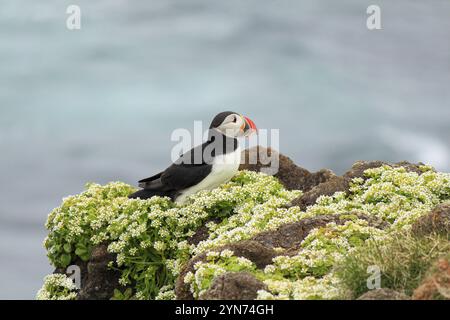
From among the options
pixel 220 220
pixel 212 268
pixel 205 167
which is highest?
pixel 205 167

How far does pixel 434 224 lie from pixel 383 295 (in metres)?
2.43

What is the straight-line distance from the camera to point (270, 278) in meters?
8.86

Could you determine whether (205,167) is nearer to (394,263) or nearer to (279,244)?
(279,244)

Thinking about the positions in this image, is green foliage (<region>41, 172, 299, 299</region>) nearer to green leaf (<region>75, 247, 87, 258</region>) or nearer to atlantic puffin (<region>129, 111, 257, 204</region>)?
green leaf (<region>75, 247, 87, 258</region>)

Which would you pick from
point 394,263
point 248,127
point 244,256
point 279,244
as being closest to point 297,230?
point 279,244

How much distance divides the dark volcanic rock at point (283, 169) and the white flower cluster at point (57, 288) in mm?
4085

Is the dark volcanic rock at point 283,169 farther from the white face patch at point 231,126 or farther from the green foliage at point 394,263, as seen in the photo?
the green foliage at point 394,263

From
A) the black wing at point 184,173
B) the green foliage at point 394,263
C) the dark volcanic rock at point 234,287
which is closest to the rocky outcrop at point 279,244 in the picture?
the dark volcanic rock at point 234,287

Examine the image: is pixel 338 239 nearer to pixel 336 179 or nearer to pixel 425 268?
pixel 425 268

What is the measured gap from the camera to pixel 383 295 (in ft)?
24.2

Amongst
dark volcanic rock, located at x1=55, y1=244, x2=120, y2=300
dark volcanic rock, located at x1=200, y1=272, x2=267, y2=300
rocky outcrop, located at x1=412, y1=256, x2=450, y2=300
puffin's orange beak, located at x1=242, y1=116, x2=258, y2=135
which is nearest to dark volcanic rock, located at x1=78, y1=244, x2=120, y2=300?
dark volcanic rock, located at x1=55, y1=244, x2=120, y2=300

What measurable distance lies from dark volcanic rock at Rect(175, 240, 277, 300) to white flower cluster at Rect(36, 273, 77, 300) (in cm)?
447

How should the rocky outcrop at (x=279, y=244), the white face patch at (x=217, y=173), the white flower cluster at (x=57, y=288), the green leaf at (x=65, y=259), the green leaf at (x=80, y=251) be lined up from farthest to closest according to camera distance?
the white face patch at (x=217, y=173)
the green leaf at (x=65, y=259)
the green leaf at (x=80, y=251)
the white flower cluster at (x=57, y=288)
the rocky outcrop at (x=279, y=244)

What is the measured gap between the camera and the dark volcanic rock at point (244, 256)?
943cm
